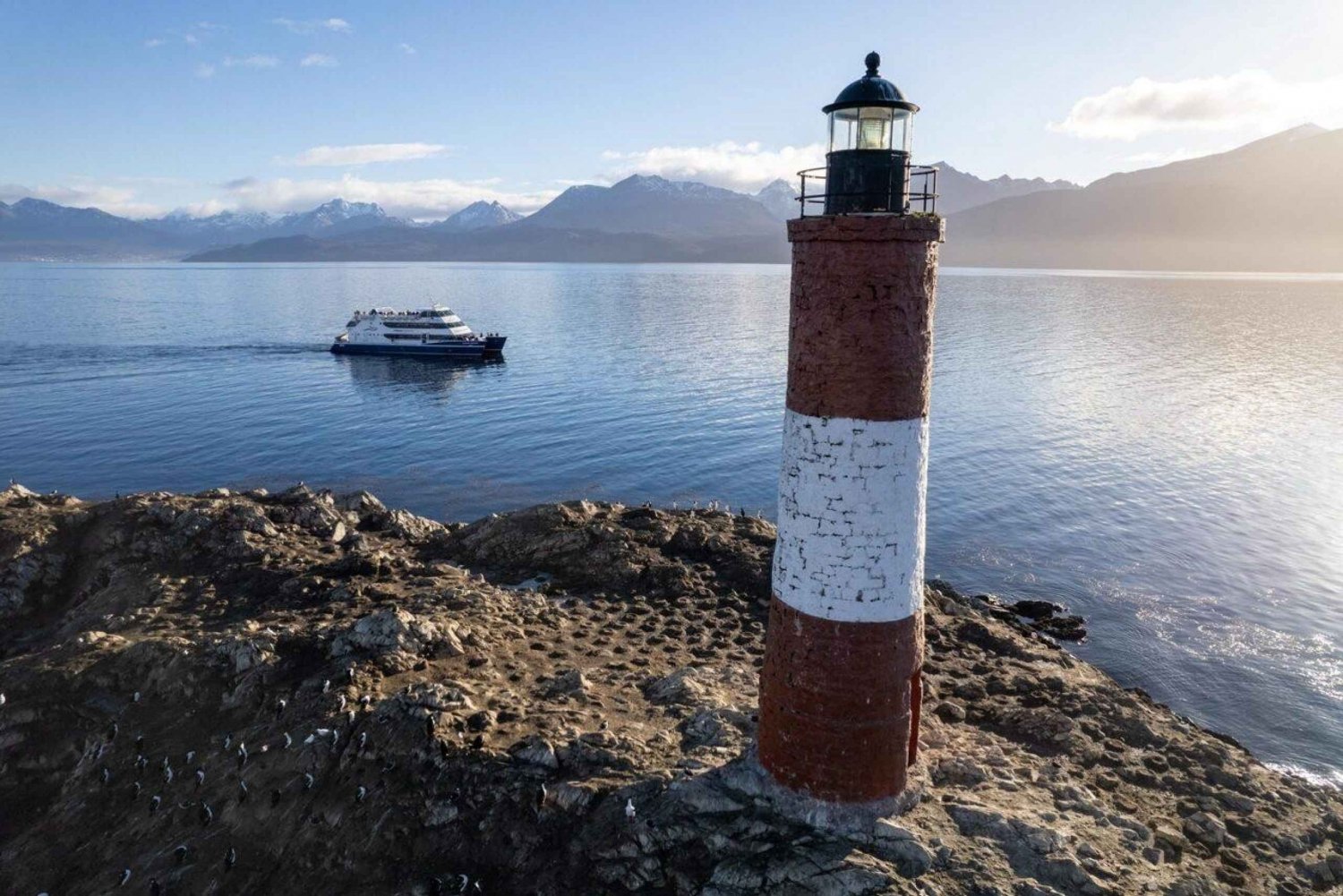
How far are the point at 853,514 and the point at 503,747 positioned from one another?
7935mm

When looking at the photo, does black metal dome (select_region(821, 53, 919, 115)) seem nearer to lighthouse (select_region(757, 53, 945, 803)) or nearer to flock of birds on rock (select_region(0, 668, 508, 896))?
lighthouse (select_region(757, 53, 945, 803))

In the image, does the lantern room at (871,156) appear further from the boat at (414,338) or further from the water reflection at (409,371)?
the boat at (414,338)

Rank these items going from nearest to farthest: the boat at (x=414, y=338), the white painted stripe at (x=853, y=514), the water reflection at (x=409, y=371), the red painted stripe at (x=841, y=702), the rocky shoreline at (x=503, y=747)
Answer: the white painted stripe at (x=853, y=514), the red painted stripe at (x=841, y=702), the rocky shoreline at (x=503, y=747), the water reflection at (x=409, y=371), the boat at (x=414, y=338)

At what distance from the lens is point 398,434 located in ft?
188

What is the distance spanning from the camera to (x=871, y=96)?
1162 cm

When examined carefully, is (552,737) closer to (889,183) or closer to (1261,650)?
(889,183)

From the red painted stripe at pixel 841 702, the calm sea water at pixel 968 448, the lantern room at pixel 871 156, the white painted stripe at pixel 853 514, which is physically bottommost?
the calm sea water at pixel 968 448

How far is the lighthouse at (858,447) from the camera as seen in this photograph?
1168 cm

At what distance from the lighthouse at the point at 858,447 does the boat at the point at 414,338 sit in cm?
8257

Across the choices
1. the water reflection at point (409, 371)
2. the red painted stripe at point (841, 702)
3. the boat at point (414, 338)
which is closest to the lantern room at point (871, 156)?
the red painted stripe at point (841, 702)

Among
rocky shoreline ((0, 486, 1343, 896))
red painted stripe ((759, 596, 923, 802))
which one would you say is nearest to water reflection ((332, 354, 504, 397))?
rocky shoreline ((0, 486, 1343, 896))

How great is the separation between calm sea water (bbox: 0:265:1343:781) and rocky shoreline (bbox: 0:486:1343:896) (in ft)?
31.6

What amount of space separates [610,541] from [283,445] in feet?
118

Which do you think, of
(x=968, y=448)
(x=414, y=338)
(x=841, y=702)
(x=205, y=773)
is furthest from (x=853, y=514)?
(x=414, y=338)
